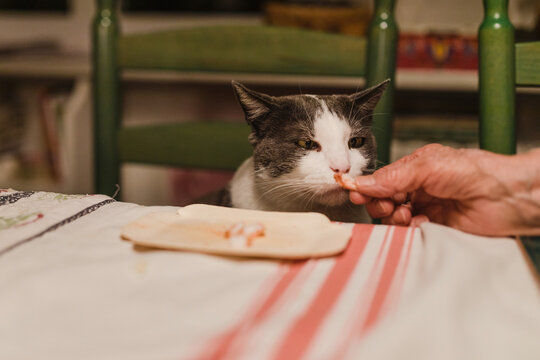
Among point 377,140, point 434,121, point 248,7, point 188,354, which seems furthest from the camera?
point 248,7

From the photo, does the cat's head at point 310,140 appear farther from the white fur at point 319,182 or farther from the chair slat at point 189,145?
the chair slat at point 189,145

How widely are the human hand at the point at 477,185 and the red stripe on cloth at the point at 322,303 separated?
11 cm

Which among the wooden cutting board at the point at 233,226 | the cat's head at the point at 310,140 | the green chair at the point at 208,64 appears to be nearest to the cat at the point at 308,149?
the cat's head at the point at 310,140

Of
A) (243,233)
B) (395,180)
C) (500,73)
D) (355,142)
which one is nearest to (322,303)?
(243,233)

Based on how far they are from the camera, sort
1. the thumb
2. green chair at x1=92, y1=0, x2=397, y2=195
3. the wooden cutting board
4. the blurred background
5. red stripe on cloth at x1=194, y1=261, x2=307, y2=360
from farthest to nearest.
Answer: the blurred background, green chair at x1=92, y1=0, x2=397, y2=195, the thumb, the wooden cutting board, red stripe on cloth at x1=194, y1=261, x2=307, y2=360

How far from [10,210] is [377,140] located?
702mm

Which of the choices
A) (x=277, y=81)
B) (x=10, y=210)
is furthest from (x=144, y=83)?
(x=10, y=210)

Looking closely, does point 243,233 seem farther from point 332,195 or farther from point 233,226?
point 332,195

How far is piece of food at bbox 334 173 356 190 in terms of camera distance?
0.69 m

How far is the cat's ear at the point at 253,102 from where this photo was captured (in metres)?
0.88

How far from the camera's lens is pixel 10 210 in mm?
633

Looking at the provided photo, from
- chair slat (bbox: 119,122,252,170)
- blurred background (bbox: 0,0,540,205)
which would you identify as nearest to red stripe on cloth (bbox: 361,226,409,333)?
chair slat (bbox: 119,122,252,170)

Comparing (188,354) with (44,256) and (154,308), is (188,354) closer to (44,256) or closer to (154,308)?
(154,308)

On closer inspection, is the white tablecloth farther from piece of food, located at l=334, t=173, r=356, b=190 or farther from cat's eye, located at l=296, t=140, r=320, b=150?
cat's eye, located at l=296, t=140, r=320, b=150
